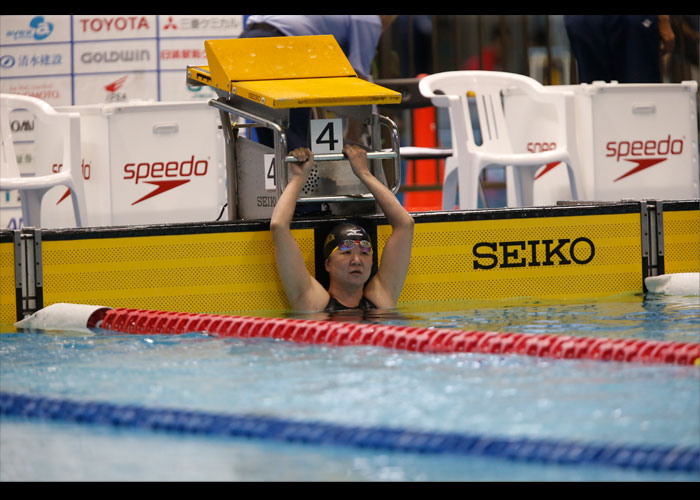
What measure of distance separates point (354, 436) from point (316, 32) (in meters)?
4.92

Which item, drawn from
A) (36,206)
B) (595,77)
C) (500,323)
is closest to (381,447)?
(500,323)

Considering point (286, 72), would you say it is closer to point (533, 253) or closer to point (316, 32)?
point (533, 253)

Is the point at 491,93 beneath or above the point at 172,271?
above

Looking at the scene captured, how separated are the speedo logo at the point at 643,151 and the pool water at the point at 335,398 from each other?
115 inches

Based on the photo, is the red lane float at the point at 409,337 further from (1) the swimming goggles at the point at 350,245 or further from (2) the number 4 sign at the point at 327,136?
(2) the number 4 sign at the point at 327,136

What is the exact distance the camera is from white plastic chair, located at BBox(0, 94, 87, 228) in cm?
668

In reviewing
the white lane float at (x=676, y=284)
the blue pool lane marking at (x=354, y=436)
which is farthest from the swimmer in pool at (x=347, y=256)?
the blue pool lane marking at (x=354, y=436)

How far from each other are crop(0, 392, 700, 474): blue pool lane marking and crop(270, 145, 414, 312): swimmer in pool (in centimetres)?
195

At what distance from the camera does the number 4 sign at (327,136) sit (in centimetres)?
532

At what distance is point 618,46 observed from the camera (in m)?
8.27

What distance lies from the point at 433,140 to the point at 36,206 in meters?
4.13

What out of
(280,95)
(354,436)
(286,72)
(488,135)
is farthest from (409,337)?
(488,135)
